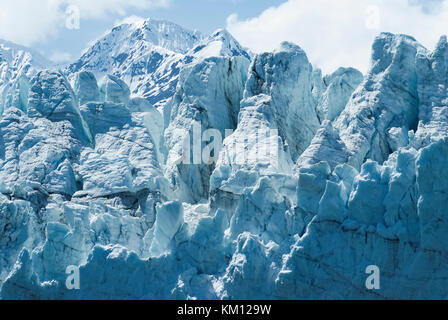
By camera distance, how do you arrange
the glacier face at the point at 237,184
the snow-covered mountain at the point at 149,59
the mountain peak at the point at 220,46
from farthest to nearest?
the snow-covered mountain at the point at 149,59 → the mountain peak at the point at 220,46 → the glacier face at the point at 237,184

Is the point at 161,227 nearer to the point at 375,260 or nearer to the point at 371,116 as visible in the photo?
the point at 375,260

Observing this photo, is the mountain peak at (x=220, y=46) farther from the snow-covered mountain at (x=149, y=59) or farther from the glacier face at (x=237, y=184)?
the glacier face at (x=237, y=184)

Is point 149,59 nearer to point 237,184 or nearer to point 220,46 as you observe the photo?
point 220,46

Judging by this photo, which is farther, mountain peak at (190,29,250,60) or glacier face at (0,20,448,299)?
mountain peak at (190,29,250,60)

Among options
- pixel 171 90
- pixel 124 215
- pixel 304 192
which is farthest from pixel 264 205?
pixel 171 90

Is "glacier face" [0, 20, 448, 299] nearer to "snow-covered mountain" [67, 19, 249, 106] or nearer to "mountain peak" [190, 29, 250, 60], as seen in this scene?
"snow-covered mountain" [67, 19, 249, 106]

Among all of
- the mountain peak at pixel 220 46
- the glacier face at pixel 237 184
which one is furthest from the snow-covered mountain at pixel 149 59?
the glacier face at pixel 237 184

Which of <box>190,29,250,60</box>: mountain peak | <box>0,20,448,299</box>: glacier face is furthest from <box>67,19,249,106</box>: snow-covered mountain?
<box>0,20,448,299</box>: glacier face

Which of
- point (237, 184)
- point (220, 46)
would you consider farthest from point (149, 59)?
point (237, 184)
